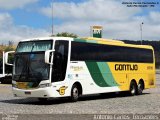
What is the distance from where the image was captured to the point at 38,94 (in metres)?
21.1

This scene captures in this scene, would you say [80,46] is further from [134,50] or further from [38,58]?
[134,50]

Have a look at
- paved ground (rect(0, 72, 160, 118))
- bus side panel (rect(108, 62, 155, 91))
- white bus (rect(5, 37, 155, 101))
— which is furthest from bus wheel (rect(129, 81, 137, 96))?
paved ground (rect(0, 72, 160, 118))

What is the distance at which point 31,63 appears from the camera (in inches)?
851

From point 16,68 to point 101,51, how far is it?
525 centimetres

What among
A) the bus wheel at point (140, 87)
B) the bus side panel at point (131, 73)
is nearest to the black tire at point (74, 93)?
the bus side panel at point (131, 73)

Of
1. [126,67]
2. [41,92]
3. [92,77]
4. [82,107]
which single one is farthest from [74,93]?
[126,67]

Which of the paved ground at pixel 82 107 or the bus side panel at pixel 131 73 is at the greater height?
the bus side panel at pixel 131 73

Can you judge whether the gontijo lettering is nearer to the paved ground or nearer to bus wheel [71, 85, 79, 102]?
the paved ground

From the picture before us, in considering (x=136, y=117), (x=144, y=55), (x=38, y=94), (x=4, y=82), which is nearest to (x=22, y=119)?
(x=136, y=117)

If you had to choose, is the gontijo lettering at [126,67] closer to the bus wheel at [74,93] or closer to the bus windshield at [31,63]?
the bus wheel at [74,93]

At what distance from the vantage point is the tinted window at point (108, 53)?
23122 mm

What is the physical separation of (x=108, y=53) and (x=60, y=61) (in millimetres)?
4863

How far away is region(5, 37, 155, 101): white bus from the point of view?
21234mm

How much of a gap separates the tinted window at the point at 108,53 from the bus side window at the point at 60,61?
57cm
